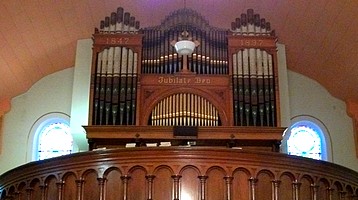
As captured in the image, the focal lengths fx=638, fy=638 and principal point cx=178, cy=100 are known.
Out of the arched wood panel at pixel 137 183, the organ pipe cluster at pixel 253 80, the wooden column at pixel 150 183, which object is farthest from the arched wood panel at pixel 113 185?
the organ pipe cluster at pixel 253 80

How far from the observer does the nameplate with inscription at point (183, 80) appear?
36.9 feet

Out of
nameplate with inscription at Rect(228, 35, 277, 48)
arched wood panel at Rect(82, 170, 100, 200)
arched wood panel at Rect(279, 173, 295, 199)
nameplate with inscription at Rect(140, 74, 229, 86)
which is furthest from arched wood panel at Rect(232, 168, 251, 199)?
nameplate with inscription at Rect(228, 35, 277, 48)

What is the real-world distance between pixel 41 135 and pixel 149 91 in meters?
3.19

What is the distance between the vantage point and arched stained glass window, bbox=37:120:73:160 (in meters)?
13.1

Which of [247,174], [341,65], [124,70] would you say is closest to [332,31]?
[341,65]

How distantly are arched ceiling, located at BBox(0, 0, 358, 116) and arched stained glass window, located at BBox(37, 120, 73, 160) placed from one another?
36.9 inches

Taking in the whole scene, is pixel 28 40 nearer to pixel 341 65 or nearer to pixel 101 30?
pixel 101 30

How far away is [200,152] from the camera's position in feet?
26.0

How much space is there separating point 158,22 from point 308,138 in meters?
3.93

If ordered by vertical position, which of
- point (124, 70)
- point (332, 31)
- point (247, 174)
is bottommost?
point (247, 174)

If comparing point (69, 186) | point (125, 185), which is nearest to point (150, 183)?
point (125, 185)

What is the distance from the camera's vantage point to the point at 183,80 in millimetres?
11242

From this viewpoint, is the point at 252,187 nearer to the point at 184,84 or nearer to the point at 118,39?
the point at 184,84

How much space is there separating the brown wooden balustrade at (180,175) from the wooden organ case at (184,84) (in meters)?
2.61
